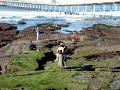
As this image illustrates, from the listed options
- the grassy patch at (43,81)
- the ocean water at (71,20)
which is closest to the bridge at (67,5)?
the ocean water at (71,20)

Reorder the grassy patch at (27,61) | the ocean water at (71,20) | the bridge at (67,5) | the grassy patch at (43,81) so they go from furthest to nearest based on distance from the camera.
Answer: the bridge at (67,5) < the ocean water at (71,20) < the grassy patch at (27,61) < the grassy patch at (43,81)

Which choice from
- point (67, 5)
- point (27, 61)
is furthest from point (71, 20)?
point (27, 61)

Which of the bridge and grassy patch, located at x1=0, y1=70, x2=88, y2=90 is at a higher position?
grassy patch, located at x1=0, y1=70, x2=88, y2=90

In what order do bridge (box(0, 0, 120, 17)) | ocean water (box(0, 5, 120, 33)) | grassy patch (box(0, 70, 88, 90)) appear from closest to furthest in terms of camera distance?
grassy patch (box(0, 70, 88, 90)) < ocean water (box(0, 5, 120, 33)) < bridge (box(0, 0, 120, 17))

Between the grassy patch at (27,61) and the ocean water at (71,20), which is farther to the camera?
the ocean water at (71,20)

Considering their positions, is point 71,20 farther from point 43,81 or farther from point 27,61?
point 43,81

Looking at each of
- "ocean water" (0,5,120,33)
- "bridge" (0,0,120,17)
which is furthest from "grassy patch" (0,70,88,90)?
"bridge" (0,0,120,17)

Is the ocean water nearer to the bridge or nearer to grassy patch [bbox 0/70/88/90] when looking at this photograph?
the bridge

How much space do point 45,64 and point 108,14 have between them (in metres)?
79.5

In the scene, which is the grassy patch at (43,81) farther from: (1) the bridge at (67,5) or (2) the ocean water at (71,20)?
(1) the bridge at (67,5)

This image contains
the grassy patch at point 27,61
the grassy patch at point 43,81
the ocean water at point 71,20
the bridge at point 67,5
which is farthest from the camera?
the bridge at point 67,5

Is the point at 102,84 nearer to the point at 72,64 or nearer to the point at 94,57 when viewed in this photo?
the point at 72,64

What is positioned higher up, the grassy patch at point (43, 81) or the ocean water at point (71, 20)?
the grassy patch at point (43, 81)

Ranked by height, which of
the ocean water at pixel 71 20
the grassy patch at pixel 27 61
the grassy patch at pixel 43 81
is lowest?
the ocean water at pixel 71 20
